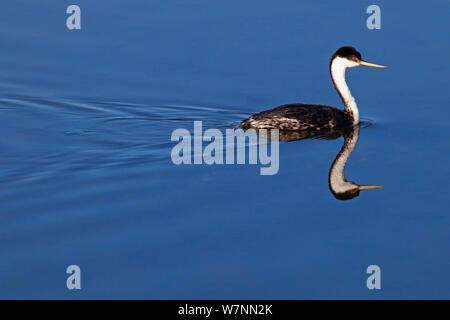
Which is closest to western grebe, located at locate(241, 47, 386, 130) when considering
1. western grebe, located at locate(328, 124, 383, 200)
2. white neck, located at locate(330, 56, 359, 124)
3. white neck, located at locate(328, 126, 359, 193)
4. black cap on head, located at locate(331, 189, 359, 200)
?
white neck, located at locate(330, 56, 359, 124)

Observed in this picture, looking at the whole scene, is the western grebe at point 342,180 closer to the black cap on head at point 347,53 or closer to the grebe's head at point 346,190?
the grebe's head at point 346,190

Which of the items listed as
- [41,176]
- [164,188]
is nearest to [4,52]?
[41,176]

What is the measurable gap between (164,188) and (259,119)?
2.65 metres

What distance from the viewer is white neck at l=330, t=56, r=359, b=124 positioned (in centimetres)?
1235

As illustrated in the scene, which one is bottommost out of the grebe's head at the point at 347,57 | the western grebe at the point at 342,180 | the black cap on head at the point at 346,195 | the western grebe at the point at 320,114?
the black cap on head at the point at 346,195

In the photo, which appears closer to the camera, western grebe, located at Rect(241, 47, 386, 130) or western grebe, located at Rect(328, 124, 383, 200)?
western grebe, located at Rect(328, 124, 383, 200)

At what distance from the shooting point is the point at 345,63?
12562mm

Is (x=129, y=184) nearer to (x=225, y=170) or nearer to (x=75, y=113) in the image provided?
(x=225, y=170)

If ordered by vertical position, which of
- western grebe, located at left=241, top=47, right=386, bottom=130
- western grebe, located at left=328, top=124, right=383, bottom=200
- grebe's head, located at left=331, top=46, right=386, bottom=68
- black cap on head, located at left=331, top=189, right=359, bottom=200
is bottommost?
black cap on head, located at left=331, top=189, right=359, bottom=200

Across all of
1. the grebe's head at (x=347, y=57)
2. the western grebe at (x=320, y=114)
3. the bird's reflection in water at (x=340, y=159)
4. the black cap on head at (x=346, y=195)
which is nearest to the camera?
the black cap on head at (x=346, y=195)

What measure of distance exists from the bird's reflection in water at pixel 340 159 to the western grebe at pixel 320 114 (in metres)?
0.09

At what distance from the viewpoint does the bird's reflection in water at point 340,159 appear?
984 cm

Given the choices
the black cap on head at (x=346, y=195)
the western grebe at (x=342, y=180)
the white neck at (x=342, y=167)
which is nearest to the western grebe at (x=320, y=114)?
the white neck at (x=342, y=167)

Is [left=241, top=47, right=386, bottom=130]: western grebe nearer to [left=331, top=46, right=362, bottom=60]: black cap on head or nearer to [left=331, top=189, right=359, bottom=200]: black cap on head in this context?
[left=331, top=46, right=362, bottom=60]: black cap on head
